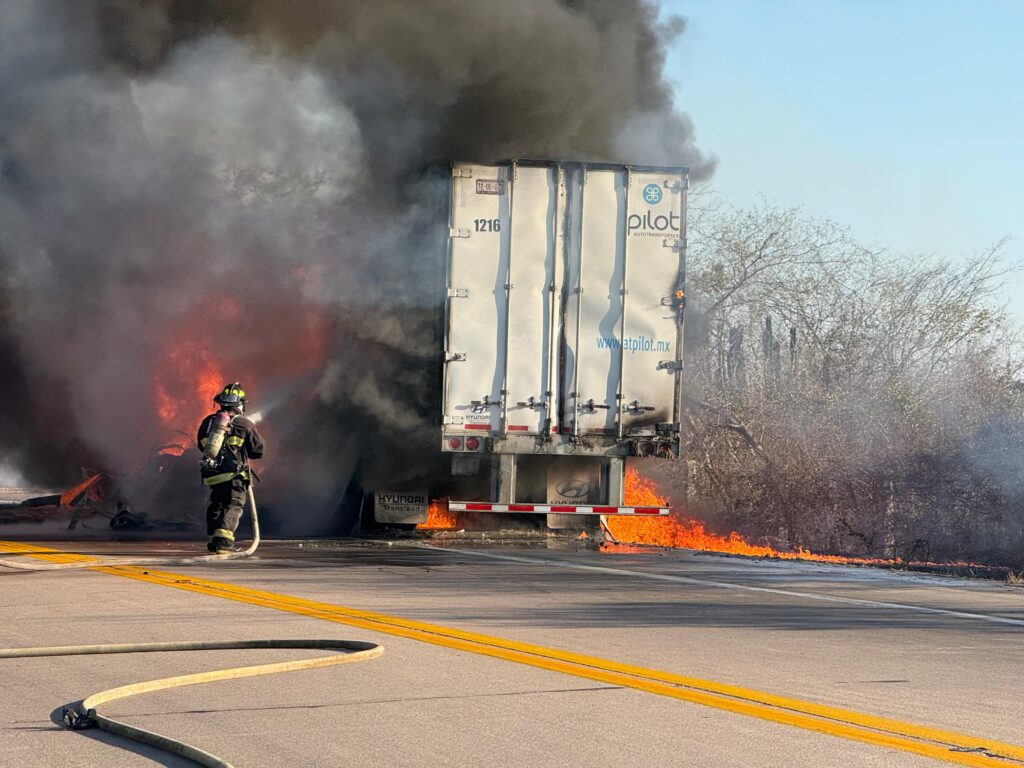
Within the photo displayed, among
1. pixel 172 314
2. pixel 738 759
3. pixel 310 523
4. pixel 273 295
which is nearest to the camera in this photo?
pixel 738 759

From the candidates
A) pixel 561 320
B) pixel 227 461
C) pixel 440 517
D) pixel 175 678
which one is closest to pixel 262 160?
pixel 440 517

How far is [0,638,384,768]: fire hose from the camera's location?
498 cm

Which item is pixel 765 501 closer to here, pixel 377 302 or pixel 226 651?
pixel 377 302

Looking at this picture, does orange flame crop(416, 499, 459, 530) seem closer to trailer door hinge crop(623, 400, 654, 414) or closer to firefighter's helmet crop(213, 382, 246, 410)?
trailer door hinge crop(623, 400, 654, 414)

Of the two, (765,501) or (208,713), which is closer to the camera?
(208,713)

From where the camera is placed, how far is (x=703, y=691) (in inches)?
250

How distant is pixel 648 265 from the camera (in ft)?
48.4

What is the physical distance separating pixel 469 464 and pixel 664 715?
355 inches

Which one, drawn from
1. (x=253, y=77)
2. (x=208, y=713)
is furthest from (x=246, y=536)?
(x=208, y=713)

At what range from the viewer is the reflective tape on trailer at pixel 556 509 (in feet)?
48.3

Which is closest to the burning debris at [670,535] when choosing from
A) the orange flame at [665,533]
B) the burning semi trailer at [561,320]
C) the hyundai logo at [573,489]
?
the orange flame at [665,533]

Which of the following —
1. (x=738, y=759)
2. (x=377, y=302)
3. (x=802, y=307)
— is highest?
(x=802, y=307)

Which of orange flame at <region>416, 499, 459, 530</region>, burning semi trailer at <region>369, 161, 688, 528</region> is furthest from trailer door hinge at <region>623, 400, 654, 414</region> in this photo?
orange flame at <region>416, 499, 459, 530</region>

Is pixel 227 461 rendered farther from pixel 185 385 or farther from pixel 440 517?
pixel 185 385
